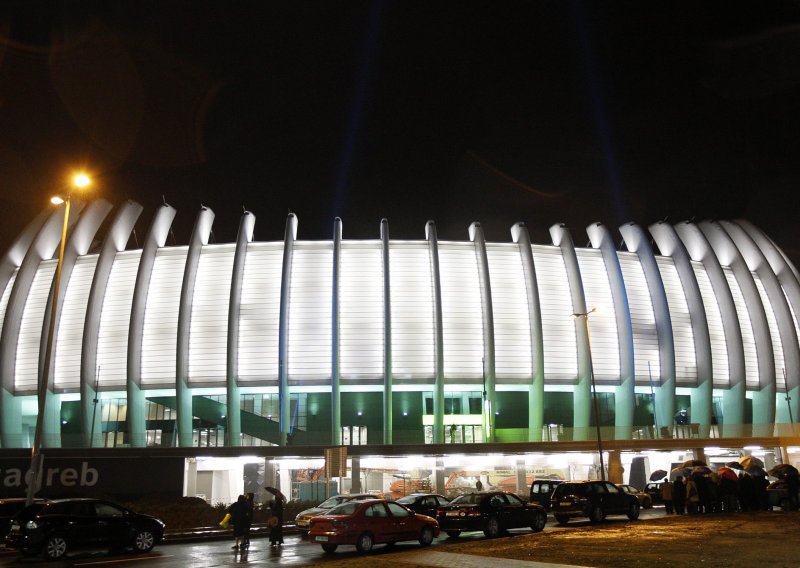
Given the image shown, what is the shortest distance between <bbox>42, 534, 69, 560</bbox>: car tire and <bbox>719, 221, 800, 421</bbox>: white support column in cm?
4977

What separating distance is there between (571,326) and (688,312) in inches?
375

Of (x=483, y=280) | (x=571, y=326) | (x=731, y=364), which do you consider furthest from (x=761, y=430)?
(x=483, y=280)

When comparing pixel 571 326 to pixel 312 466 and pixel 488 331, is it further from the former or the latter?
pixel 312 466

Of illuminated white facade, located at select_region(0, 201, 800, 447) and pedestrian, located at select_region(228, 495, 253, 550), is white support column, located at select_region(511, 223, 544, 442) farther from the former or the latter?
pedestrian, located at select_region(228, 495, 253, 550)

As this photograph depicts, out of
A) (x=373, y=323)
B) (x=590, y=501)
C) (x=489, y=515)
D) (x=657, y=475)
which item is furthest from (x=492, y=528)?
(x=373, y=323)

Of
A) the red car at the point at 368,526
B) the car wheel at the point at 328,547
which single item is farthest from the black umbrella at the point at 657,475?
the car wheel at the point at 328,547

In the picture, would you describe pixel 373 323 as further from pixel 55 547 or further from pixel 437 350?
pixel 55 547

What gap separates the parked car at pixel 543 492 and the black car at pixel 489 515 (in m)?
8.37

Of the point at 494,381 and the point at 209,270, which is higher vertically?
the point at 209,270

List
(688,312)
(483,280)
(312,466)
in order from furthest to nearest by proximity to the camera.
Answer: (688,312) → (483,280) → (312,466)

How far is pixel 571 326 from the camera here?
150 feet

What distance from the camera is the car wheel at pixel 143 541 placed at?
59.6ft

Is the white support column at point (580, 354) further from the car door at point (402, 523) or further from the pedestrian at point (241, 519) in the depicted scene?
the pedestrian at point (241, 519)

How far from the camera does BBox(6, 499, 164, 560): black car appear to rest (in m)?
16.3
